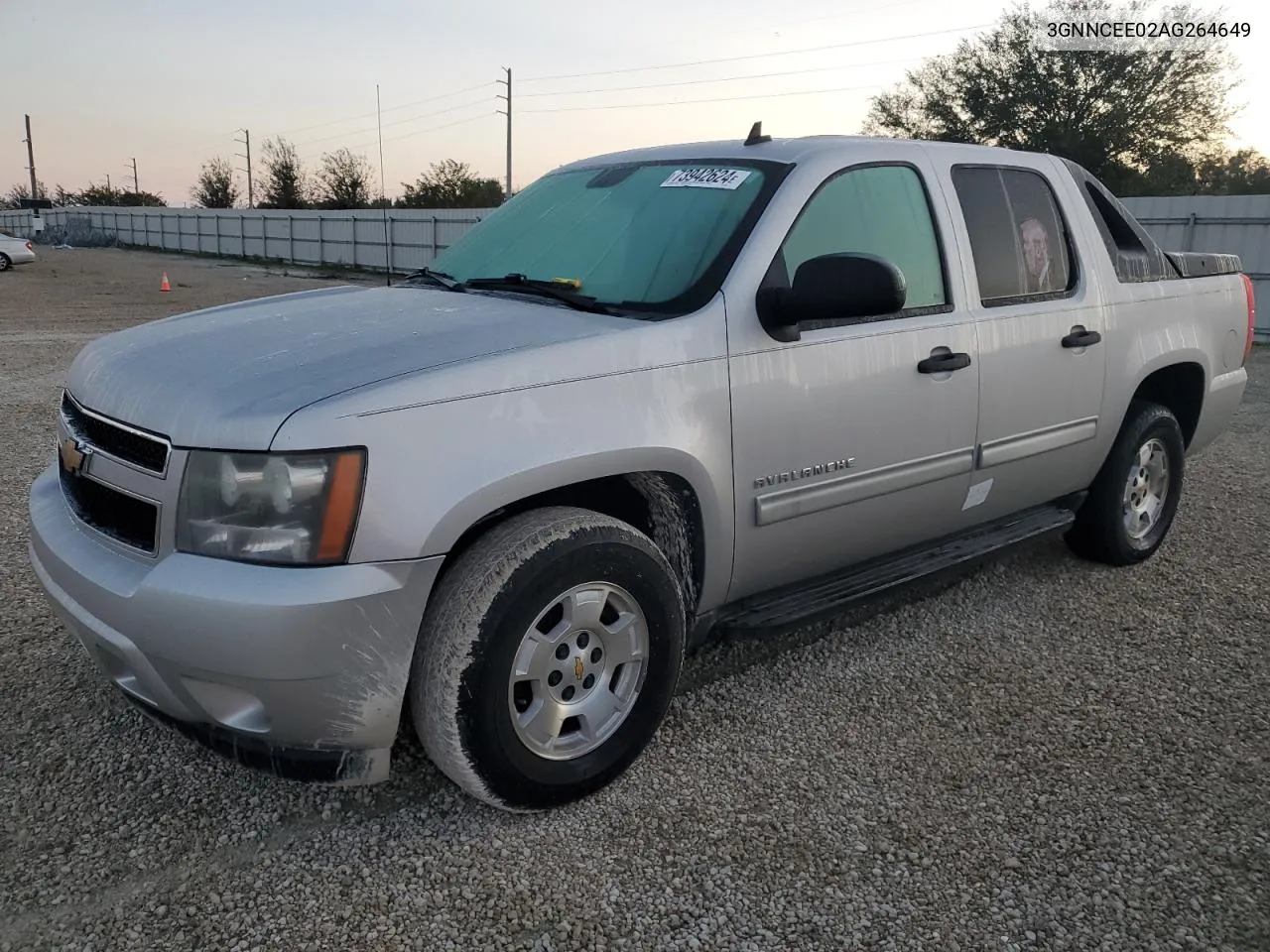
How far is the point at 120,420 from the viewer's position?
2459mm

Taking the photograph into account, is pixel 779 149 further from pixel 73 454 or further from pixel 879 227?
pixel 73 454

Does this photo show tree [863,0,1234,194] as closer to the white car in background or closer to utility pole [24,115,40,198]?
the white car in background

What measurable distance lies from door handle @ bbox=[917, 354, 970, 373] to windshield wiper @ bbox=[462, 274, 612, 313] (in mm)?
1117

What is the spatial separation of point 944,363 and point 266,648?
7.55 feet

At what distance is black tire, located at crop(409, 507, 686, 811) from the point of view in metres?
2.36

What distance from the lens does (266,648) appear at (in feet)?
7.01

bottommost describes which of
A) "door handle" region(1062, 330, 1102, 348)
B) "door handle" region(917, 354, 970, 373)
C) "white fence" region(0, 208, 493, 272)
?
"door handle" region(917, 354, 970, 373)

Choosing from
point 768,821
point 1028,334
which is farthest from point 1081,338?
point 768,821

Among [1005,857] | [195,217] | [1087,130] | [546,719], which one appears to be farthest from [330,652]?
[195,217]

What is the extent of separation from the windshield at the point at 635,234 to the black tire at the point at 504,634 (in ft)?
2.42

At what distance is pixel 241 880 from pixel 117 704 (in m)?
1.10

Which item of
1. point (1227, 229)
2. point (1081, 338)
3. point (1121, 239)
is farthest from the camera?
point (1227, 229)

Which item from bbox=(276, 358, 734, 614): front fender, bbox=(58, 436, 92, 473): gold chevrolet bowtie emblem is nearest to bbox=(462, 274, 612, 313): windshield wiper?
bbox=(276, 358, 734, 614): front fender

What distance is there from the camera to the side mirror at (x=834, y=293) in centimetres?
276
